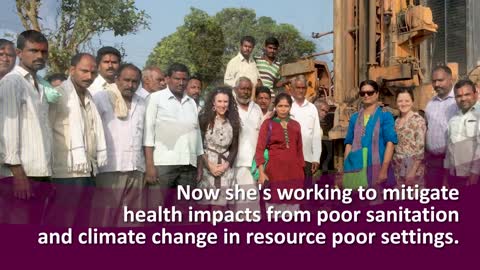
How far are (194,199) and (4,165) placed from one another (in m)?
1.45

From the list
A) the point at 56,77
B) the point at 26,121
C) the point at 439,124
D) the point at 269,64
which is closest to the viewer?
the point at 26,121

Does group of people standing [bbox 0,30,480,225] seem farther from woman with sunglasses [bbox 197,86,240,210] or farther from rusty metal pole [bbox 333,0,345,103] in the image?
rusty metal pole [bbox 333,0,345,103]

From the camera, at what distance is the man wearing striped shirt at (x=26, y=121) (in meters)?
4.30

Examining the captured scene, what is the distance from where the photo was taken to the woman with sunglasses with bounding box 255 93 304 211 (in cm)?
577

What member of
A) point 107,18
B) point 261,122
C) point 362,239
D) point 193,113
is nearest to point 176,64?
point 193,113

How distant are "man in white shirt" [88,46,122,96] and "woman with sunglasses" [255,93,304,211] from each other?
4.65 feet

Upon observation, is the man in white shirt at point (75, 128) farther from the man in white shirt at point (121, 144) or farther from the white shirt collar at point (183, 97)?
the white shirt collar at point (183, 97)

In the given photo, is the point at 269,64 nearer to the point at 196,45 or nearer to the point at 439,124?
the point at 439,124

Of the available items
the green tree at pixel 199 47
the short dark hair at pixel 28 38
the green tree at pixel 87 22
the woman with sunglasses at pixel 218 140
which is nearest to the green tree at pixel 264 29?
the green tree at pixel 199 47

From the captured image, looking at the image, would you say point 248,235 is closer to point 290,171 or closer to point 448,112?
point 290,171

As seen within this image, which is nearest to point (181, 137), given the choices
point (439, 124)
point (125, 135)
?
point (125, 135)

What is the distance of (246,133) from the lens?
6.04 meters

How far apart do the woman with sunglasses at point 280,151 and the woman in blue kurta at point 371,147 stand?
501 mm

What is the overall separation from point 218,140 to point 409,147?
67.6 inches
